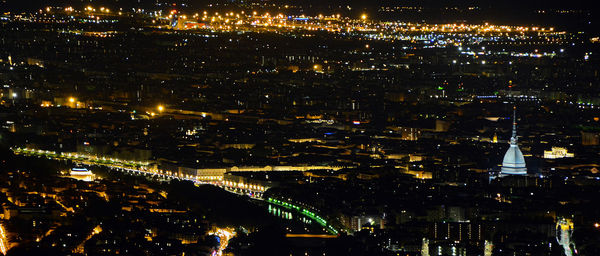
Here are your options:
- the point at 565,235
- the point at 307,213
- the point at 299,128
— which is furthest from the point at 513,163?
the point at 299,128

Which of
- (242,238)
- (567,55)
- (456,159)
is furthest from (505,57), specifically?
(242,238)

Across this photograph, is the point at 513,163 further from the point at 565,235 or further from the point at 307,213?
the point at 565,235

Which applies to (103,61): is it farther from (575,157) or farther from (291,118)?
(575,157)

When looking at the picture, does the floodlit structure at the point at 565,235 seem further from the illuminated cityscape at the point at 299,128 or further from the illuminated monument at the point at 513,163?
the illuminated monument at the point at 513,163

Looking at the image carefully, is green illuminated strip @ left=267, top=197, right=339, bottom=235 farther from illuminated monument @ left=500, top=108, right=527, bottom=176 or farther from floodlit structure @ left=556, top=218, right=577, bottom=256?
illuminated monument @ left=500, top=108, right=527, bottom=176

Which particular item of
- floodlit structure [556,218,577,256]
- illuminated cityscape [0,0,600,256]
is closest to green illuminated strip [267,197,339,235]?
illuminated cityscape [0,0,600,256]

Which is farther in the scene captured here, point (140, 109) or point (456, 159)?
point (140, 109)

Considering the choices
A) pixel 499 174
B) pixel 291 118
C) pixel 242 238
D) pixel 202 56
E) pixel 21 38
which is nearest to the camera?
pixel 242 238

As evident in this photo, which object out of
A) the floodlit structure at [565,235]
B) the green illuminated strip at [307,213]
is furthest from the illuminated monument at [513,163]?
the floodlit structure at [565,235]
